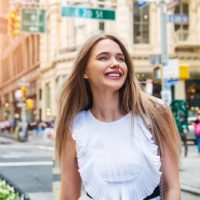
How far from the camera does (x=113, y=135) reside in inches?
93.0

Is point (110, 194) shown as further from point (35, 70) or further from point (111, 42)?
point (35, 70)

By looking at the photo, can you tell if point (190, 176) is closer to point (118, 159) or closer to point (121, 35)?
point (118, 159)

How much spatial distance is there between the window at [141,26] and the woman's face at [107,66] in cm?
3533

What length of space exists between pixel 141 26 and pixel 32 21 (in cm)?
1692

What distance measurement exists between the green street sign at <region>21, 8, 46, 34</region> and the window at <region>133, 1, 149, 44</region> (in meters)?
16.2

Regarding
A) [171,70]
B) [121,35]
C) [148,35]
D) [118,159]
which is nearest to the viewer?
[118,159]

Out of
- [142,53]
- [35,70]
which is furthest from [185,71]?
[35,70]

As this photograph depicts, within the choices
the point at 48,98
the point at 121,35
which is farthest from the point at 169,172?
the point at 48,98

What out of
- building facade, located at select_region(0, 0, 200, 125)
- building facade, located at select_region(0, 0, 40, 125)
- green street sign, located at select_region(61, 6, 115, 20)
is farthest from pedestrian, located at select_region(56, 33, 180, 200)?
building facade, located at select_region(0, 0, 40, 125)

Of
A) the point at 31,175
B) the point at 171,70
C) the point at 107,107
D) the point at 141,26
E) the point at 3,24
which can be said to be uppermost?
the point at 141,26

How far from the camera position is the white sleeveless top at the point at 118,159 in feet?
7.45

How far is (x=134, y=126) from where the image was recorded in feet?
7.80

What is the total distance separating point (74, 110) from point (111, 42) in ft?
1.30

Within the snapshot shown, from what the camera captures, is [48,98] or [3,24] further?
[48,98]
